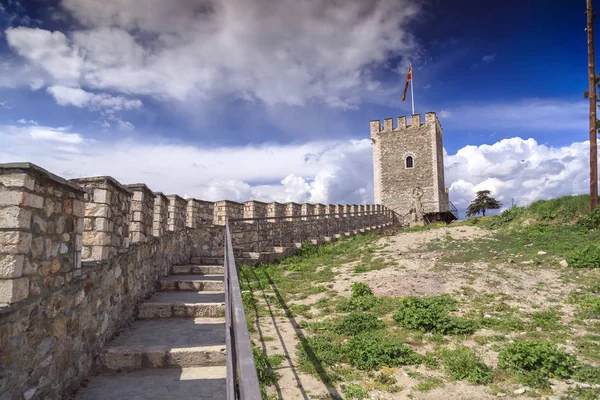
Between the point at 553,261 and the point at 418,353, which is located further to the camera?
the point at 553,261

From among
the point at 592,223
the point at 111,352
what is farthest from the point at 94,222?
the point at 592,223

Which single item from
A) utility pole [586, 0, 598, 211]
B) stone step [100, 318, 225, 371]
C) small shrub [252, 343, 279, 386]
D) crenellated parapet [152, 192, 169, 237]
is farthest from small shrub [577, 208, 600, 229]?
crenellated parapet [152, 192, 169, 237]

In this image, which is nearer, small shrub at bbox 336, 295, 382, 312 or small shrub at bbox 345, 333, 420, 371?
small shrub at bbox 345, 333, 420, 371

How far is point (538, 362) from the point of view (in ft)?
12.9

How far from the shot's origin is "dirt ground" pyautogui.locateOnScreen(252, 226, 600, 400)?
12.1 feet

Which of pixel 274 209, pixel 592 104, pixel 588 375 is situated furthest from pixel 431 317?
pixel 592 104

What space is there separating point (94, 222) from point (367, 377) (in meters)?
3.76

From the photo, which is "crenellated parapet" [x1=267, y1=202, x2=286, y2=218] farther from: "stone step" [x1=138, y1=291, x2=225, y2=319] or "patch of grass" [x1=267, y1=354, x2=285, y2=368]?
"patch of grass" [x1=267, y1=354, x2=285, y2=368]

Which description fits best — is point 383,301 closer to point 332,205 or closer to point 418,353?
point 418,353

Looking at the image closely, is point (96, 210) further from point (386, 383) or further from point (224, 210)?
point (224, 210)

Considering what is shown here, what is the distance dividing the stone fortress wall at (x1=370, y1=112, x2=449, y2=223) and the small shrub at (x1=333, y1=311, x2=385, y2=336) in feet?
88.4

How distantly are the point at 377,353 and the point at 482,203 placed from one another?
49.7 m

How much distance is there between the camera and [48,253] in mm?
3234

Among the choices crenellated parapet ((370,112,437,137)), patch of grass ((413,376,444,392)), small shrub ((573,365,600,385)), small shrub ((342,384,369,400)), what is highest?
crenellated parapet ((370,112,437,137))
